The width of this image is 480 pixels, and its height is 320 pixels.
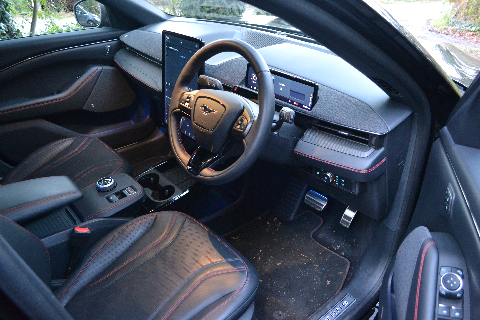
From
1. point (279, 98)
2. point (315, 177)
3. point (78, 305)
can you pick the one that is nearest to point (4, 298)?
point (78, 305)

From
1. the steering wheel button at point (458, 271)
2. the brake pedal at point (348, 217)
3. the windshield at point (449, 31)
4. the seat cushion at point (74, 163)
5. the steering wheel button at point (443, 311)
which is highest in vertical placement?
the windshield at point (449, 31)

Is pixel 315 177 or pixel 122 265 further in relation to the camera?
pixel 315 177

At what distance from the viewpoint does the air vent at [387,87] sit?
130 centimetres

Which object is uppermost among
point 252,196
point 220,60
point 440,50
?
point 440,50

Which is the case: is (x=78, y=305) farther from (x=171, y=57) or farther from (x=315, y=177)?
(x=171, y=57)

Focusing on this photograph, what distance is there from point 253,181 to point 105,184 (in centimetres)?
86

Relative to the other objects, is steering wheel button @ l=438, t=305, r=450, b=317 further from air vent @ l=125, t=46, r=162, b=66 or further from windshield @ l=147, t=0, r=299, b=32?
air vent @ l=125, t=46, r=162, b=66

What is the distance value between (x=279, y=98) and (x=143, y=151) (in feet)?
5.02

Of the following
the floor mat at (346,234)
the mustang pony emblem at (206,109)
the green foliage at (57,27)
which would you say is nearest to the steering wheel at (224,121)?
the mustang pony emblem at (206,109)

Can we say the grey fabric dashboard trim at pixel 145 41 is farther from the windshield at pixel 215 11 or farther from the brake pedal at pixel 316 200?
the brake pedal at pixel 316 200

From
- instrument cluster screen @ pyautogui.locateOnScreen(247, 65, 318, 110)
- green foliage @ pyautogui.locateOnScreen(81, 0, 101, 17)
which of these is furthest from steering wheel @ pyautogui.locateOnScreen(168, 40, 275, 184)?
green foliage @ pyautogui.locateOnScreen(81, 0, 101, 17)

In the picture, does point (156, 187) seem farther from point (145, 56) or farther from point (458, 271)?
point (458, 271)

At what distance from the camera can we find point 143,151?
2793mm

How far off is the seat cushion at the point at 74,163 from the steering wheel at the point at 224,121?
69 cm
